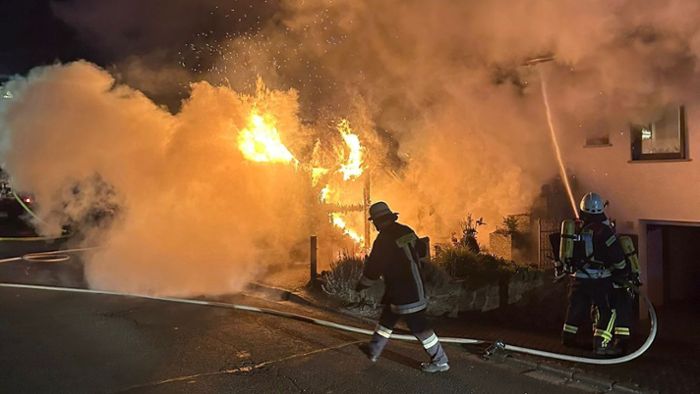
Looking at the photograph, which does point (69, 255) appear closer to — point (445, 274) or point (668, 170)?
point (445, 274)

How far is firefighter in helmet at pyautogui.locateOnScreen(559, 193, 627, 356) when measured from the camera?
5918mm

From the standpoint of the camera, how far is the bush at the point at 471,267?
30.0 feet

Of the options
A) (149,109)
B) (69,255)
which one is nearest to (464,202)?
Answer: (149,109)

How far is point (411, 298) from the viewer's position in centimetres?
536

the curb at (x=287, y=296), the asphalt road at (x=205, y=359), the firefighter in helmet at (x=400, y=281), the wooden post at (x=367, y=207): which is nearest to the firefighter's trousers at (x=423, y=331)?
the firefighter in helmet at (x=400, y=281)

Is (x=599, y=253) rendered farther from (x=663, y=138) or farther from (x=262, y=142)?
(x=262, y=142)

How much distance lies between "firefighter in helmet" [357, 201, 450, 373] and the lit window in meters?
5.29

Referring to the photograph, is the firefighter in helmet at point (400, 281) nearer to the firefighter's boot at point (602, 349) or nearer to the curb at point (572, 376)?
the curb at point (572, 376)

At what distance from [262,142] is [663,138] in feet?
24.1

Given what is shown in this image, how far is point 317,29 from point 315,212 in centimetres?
434

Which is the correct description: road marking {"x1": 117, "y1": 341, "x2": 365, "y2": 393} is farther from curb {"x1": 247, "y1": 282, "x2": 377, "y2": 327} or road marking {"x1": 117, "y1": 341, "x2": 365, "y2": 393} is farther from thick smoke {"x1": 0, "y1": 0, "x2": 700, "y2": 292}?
thick smoke {"x1": 0, "y1": 0, "x2": 700, "y2": 292}

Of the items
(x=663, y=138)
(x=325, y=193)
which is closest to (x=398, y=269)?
(x=663, y=138)

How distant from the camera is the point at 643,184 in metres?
8.94

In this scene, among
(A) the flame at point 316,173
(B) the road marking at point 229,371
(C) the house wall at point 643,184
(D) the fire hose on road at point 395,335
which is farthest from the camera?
(A) the flame at point 316,173
